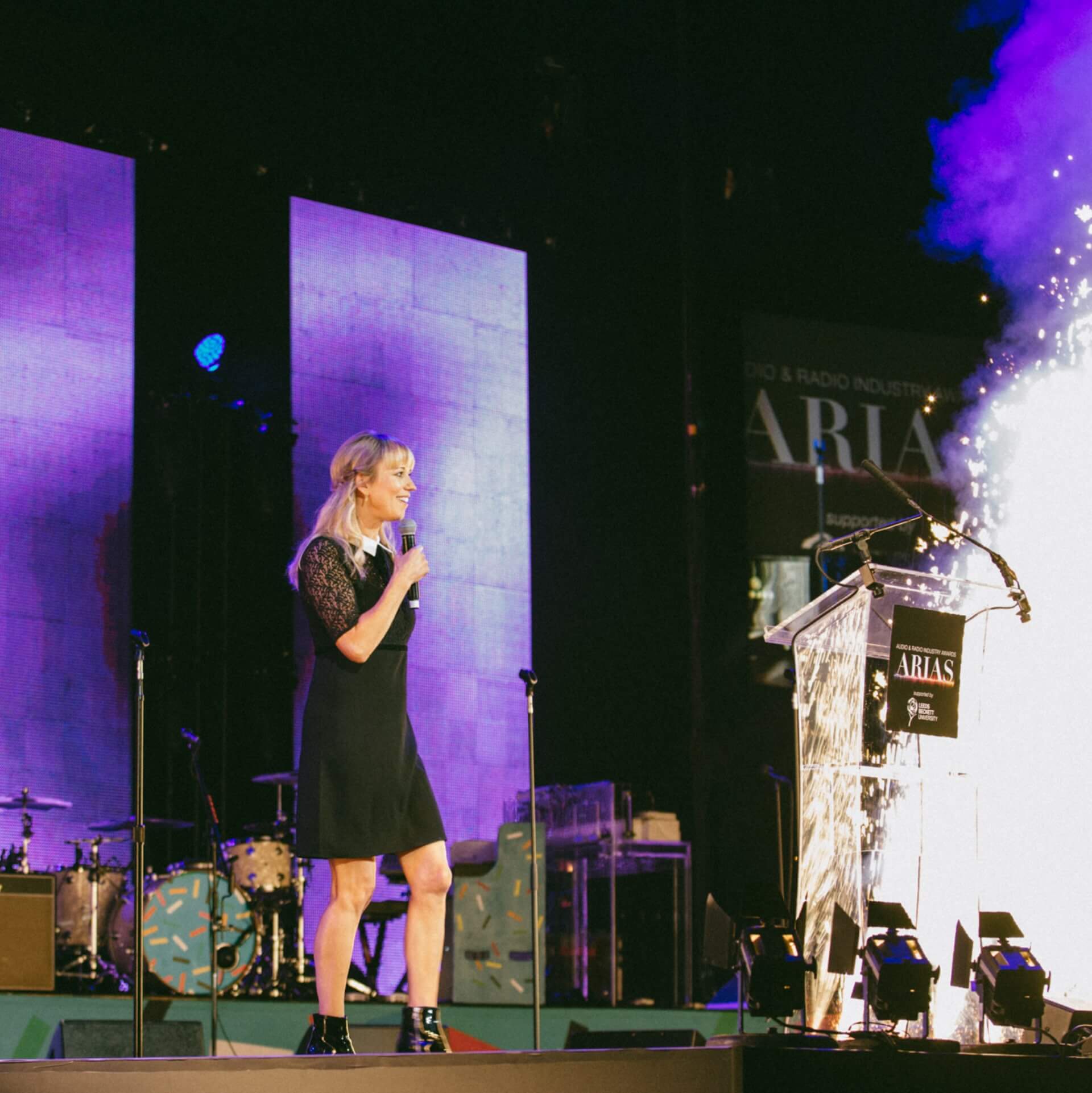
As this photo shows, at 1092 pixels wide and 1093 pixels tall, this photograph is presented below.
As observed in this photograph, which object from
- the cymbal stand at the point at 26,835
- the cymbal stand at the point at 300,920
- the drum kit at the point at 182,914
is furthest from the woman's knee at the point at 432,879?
the cymbal stand at the point at 300,920

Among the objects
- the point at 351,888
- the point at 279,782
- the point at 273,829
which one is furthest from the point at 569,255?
the point at 351,888

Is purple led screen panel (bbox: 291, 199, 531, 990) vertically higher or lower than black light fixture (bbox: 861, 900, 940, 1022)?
higher

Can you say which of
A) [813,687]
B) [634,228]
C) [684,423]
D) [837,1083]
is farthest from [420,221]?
[837,1083]

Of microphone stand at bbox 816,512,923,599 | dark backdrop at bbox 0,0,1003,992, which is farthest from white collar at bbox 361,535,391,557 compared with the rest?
dark backdrop at bbox 0,0,1003,992

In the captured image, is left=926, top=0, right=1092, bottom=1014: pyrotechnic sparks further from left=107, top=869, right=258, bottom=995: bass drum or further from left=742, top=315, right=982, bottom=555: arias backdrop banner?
left=107, top=869, right=258, bottom=995: bass drum

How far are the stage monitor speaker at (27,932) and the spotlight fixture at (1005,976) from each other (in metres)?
4.00

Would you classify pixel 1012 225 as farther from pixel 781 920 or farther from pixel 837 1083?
pixel 837 1083

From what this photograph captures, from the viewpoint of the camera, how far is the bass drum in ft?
23.1

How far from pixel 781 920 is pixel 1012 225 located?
5529 mm

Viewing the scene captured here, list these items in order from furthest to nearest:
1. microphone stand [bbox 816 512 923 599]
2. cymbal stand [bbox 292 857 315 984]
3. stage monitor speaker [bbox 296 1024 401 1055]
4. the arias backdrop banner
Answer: the arias backdrop banner → cymbal stand [bbox 292 857 315 984] → stage monitor speaker [bbox 296 1024 401 1055] → microphone stand [bbox 816 512 923 599]

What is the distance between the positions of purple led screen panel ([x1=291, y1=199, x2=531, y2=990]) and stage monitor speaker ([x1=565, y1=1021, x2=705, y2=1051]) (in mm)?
3065

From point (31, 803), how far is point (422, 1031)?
4225 millimetres

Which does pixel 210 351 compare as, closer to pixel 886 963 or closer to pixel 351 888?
pixel 351 888

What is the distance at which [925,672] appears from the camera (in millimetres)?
4020
